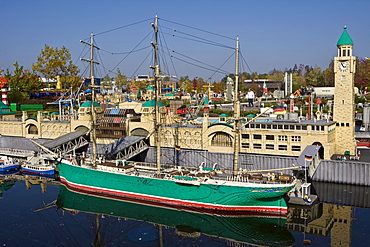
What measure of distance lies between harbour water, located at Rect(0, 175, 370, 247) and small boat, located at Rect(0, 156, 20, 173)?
14185 millimetres

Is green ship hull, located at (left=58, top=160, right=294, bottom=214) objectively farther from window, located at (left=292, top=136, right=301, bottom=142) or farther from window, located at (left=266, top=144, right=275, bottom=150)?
window, located at (left=266, top=144, right=275, bottom=150)

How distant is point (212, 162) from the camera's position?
55.8m

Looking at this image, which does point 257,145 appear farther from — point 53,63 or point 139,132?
point 53,63

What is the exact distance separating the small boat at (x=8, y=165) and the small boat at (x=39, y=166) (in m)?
1.60

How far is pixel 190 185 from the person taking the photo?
136 feet

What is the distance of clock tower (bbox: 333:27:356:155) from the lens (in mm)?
53719

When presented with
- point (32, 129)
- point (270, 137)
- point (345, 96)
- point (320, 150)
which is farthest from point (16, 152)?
point (345, 96)

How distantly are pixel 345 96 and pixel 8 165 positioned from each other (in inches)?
2145

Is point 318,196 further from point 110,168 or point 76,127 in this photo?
point 76,127

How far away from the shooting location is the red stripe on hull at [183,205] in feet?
132

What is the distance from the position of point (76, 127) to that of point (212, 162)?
88.9ft

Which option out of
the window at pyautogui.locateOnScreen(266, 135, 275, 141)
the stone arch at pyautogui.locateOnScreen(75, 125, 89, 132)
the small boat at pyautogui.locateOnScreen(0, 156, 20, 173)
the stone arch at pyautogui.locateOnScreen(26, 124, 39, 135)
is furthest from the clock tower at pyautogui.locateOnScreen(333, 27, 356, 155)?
the stone arch at pyautogui.locateOnScreen(26, 124, 39, 135)

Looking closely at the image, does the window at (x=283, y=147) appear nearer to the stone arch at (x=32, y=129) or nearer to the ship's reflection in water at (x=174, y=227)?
the ship's reflection in water at (x=174, y=227)

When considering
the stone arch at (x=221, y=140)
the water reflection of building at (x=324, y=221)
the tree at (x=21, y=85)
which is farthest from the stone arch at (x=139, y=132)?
the tree at (x=21, y=85)
